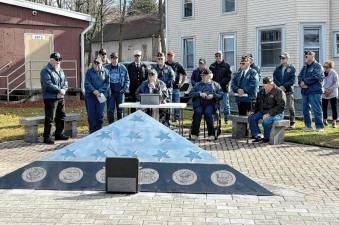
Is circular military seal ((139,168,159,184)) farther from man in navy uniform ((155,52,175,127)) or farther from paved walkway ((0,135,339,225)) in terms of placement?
man in navy uniform ((155,52,175,127))

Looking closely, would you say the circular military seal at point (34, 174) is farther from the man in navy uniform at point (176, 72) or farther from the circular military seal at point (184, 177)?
the man in navy uniform at point (176, 72)

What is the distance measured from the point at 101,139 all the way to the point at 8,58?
1733cm

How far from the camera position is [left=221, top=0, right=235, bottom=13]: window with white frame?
87.2 feet

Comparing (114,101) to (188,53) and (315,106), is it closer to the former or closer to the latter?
(315,106)

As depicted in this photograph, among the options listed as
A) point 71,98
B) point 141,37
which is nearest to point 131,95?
point 71,98

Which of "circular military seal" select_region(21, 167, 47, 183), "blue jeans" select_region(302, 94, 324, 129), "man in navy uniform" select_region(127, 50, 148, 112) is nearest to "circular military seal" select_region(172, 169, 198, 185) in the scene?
"circular military seal" select_region(21, 167, 47, 183)

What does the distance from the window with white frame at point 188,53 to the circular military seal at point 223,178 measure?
21.1 meters

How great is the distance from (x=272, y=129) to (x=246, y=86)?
1533 mm

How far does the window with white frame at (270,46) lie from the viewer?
2366cm

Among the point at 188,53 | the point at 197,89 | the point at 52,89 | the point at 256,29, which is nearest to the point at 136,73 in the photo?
the point at 197,89

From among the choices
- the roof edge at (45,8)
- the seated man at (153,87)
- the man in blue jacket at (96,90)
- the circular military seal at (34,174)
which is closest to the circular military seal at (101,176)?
the circular military seal at (34,174)

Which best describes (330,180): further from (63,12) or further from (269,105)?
(63,12)

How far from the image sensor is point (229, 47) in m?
26.7

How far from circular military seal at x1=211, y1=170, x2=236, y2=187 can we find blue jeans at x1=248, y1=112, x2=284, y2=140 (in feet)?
15.1
